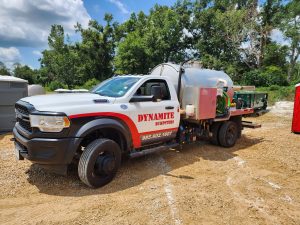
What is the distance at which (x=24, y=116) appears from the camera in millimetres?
4367

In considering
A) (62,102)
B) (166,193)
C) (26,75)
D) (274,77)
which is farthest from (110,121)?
(26,75)

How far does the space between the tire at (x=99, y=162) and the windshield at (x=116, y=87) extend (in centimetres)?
112

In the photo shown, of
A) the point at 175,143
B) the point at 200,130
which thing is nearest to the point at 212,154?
the point at 200,130

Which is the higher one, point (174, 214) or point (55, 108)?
point (55, 108)

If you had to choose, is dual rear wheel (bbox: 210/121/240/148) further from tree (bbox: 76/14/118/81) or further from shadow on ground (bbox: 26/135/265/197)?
tree (bbox: 76/14/118/81)

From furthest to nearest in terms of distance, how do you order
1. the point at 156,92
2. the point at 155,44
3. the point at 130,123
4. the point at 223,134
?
1. the point at 155,44
2. the point at 223,134
3. the point at 156,92
4. the point at 130,123

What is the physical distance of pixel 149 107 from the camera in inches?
209

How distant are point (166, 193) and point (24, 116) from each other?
2.75 m

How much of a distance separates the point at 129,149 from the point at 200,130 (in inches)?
109

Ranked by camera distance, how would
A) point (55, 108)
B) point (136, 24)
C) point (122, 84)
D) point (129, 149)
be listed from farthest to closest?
point (136, 24), point (122, 84), point (129, 149), point (55, 108)

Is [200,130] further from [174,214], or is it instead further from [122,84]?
[174,214]

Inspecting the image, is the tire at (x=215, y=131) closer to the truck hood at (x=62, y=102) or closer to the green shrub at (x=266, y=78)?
the truck hood at (x=62, y=102)

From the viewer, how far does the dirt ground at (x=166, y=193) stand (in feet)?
12.0

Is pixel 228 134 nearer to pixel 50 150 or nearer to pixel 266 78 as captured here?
pixel 50 150
